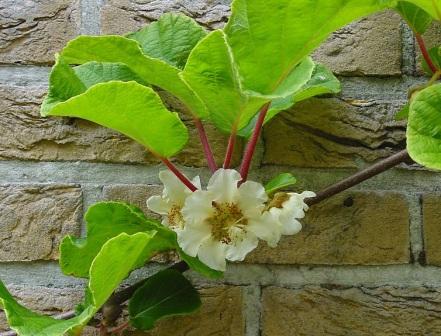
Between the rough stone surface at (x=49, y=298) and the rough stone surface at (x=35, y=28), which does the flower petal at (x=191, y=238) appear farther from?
the rough stone surface at (x=35, y=28)

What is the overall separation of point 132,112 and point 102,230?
0.11m

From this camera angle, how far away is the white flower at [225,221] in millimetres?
494

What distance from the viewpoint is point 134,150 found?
65 cm

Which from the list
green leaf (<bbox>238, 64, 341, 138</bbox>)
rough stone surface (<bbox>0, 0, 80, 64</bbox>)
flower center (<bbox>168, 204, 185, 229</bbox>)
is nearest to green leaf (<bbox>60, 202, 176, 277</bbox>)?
flower center (<bbox>168, 204, 185, 229</bbox>)

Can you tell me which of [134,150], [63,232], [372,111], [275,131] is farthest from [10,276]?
[372,111]

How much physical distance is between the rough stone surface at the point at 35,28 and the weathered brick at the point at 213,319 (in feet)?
1.00

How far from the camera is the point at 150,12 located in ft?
2.25

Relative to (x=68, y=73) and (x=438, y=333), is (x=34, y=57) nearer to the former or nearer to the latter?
(x=68, y=73)

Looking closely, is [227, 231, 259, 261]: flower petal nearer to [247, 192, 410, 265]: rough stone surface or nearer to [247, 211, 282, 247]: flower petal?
[247, 211, 282, 247]: flower petal

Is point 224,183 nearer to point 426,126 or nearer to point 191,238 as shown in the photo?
point 191,238

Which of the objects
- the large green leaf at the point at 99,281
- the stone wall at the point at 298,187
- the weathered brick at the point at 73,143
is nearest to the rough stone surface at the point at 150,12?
the stone wall at the point at 298,187

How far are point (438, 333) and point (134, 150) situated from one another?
0.36 metres

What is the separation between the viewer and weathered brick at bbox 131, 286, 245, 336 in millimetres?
615

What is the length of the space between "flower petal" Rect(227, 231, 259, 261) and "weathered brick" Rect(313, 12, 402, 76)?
25cm
